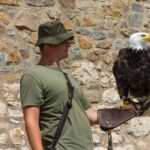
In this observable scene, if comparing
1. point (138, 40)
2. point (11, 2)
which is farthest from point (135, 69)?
point (11, 2)

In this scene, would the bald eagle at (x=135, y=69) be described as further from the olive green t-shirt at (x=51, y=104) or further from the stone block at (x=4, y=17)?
the stone block at (x=4, y=17)

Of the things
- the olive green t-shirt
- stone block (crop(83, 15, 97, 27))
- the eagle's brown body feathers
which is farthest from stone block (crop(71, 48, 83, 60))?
the olive green t-shirt

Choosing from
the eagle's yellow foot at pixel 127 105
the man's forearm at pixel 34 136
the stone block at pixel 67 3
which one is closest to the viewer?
the man's forearm at pixel 34 136

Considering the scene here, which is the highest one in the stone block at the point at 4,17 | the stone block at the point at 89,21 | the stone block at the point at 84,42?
the stone block at the point at 4,17

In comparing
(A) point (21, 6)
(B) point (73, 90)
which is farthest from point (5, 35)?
(B) point (73, 90)

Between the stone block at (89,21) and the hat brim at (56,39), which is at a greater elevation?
the hat brim at (56,39)

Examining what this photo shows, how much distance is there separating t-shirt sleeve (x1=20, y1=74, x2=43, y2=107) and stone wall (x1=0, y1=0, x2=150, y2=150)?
72.2 inches

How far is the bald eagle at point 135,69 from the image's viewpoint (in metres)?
2.95

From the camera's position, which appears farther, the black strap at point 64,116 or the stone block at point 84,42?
the stone block at point 84,42

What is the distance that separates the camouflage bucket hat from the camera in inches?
110

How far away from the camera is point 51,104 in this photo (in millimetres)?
2713

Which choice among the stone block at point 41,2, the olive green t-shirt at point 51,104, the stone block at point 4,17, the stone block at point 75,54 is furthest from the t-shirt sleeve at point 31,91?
the stone block at point 75,54

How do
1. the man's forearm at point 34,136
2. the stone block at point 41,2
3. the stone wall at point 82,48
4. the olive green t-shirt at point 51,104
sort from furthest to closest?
the stone block at point 41,2 → the stone wall at point 82,48 → the olive green t-shirt at point 51,104 → the man's forearm at point 34,136

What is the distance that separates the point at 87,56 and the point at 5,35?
0.85 metres
